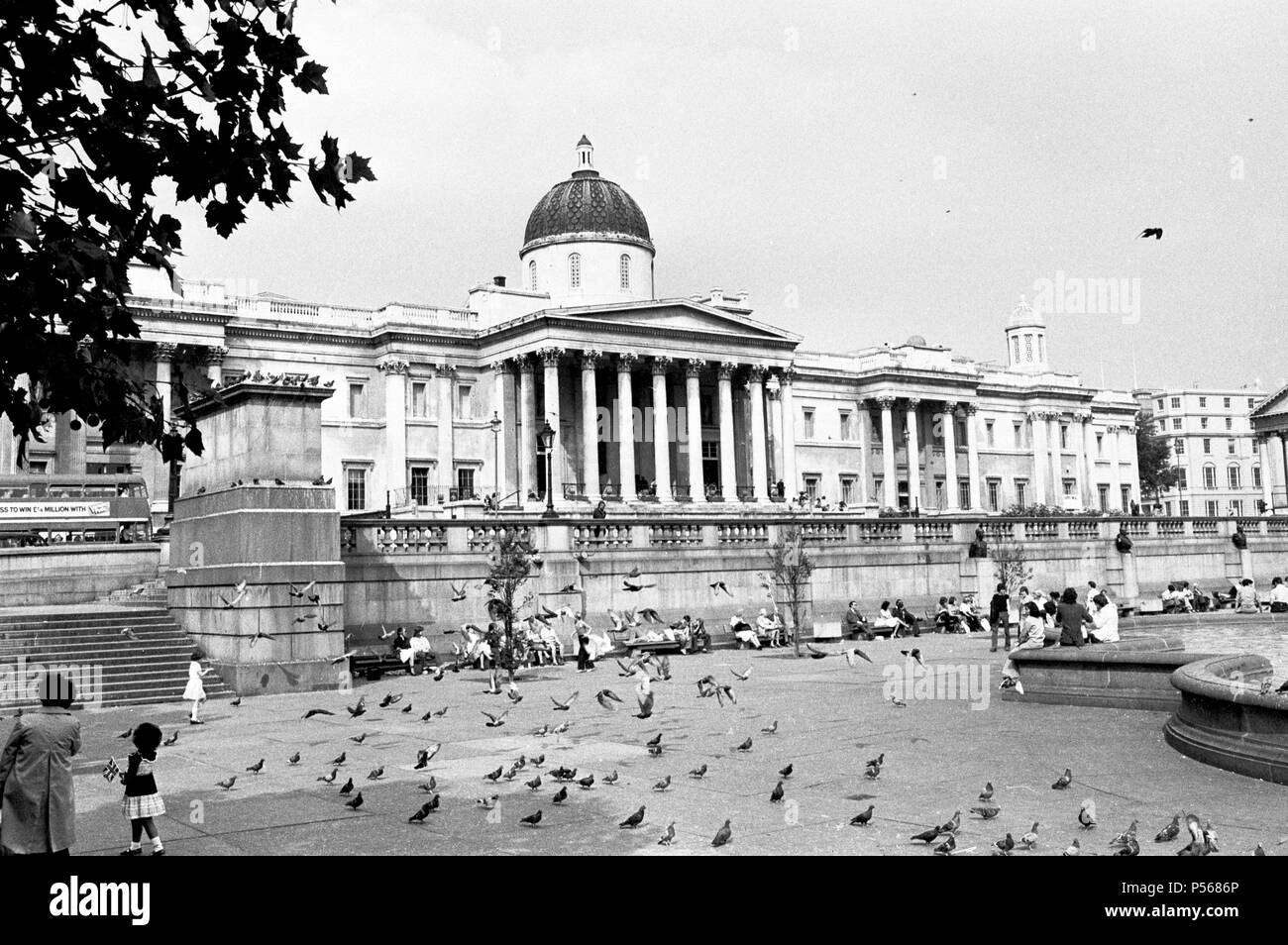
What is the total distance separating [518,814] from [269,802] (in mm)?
2536

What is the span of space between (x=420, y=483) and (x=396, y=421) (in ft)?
12.6

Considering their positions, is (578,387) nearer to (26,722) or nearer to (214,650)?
(214,650)

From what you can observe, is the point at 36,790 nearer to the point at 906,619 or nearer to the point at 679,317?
the point at 906,619

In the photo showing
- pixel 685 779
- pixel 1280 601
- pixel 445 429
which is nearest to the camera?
pixel 685 779

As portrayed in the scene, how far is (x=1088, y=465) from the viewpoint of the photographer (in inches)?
3930

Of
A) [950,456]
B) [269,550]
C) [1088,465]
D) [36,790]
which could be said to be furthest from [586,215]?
[36,790]

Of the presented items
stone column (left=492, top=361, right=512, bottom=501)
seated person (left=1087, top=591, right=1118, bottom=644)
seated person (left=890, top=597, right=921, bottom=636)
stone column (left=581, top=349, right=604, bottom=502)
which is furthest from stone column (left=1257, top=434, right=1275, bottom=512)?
seated person (left=1087, top=591, right=1118, bottom=644)

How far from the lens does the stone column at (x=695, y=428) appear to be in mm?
68750

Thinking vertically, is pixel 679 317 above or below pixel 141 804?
above

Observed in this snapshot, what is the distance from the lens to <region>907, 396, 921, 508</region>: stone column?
3329 inches

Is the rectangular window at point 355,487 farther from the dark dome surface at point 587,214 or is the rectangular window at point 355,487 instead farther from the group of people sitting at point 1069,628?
the group of people sitting at point 1069,628

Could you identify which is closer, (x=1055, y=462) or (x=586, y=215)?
(x=586, y=215)
